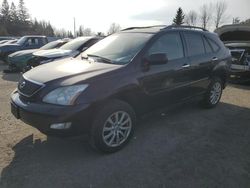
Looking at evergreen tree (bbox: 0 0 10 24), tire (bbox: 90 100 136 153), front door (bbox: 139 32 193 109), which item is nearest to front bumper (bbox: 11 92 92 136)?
tire (bbox: 90 100 136 153)

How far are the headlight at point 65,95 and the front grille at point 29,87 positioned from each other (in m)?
0.22

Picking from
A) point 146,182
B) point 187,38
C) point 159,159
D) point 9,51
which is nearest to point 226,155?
point 159,159

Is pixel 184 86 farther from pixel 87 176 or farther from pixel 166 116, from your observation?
pixel 87 176

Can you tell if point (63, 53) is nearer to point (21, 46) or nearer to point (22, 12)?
point (21, 46)

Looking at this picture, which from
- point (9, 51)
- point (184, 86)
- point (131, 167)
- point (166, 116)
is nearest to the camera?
point (131, 167)

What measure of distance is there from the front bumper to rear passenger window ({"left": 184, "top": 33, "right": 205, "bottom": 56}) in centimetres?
271

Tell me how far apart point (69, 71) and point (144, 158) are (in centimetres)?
165

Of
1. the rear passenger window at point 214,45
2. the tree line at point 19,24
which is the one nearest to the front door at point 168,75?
the rear passenger window at point 214,45

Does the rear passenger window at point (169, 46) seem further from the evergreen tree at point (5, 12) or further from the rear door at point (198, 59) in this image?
the evergreen tree at point (5, 12)

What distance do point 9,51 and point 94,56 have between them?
12528mm

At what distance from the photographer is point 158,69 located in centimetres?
433

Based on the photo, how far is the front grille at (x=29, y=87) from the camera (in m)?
3.57

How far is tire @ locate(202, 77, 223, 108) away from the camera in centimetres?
600

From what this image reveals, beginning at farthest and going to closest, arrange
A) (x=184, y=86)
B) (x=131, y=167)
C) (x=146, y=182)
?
(x=184, y=86) < (x=131, y=167) < (x=146, y=182)
